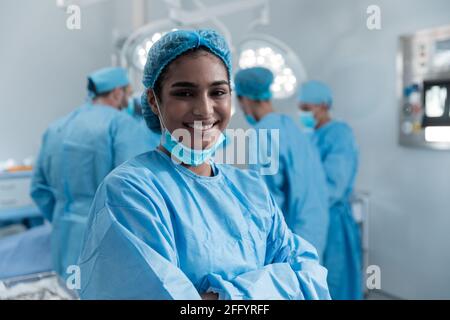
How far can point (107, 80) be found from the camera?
1924 mm

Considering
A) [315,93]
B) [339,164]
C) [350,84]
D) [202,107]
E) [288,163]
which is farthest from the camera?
[350,84]

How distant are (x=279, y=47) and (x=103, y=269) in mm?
1544

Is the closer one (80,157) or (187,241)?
(187,241)

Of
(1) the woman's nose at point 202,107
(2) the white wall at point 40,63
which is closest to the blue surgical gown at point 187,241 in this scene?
(1) the woman's nose at point 202,107

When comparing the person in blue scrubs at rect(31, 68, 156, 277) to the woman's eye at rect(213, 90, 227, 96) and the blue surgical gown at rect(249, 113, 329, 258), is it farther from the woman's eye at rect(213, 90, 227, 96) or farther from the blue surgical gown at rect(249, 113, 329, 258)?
the woman's eye at rect(213, 90, 227, 96)

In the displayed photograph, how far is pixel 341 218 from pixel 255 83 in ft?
3.11

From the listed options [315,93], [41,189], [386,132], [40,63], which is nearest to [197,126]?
[41,189]

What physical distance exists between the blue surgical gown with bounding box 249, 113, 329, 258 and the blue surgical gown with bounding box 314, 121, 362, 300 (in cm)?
43

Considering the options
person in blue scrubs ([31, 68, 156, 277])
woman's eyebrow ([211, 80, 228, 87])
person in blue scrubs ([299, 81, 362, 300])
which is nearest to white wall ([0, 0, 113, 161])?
person in blue scrubs ([31, 68, 156, 277])

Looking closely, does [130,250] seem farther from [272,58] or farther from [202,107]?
[272,58]

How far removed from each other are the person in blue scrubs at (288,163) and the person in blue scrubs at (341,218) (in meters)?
0.44

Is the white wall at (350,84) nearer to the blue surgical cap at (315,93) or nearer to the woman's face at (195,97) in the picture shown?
the blue surgical cap at (315,93)

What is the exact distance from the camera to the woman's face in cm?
83

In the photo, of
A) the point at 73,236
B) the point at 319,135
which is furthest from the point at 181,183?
the point at 319,135
